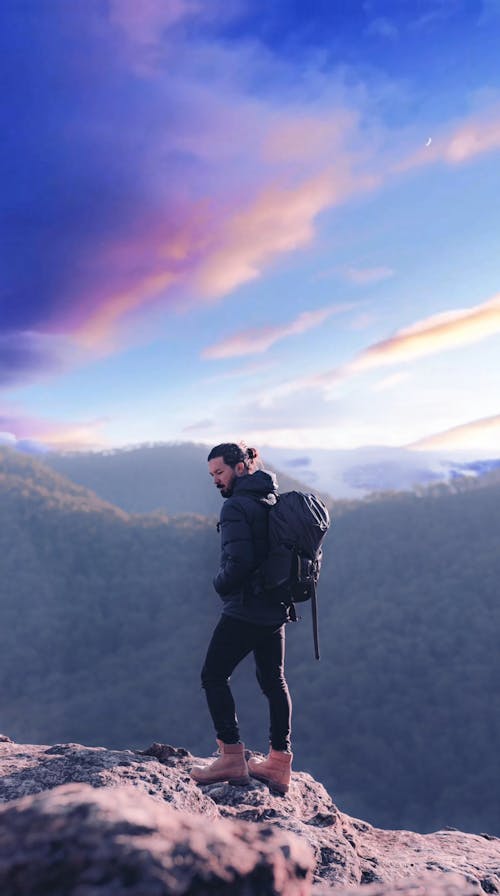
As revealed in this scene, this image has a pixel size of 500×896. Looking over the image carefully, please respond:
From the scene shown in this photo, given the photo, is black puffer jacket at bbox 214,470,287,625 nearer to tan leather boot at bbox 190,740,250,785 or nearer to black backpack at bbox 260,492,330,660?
black backpack at bbox 260,492,330,660

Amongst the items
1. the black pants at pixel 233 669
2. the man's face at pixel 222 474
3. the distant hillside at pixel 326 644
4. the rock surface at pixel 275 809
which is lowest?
the distant hillside at pixel 326 644

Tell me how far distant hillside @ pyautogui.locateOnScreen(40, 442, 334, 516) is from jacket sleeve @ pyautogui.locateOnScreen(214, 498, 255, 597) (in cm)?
9265

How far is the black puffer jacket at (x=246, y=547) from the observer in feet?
15.2

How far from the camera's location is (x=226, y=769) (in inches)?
192

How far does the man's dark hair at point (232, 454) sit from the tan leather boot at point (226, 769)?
2037 mm

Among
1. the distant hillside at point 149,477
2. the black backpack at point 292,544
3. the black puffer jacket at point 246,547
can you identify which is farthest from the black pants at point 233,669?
the distant hillside at point 149,477

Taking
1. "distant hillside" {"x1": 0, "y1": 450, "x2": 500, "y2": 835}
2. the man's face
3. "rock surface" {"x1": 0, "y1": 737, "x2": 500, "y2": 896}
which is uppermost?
the man's face

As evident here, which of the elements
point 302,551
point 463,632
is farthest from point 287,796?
Answer: point 463,632

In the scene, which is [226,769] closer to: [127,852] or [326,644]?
[127,852]

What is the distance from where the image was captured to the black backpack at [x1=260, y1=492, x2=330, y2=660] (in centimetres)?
473

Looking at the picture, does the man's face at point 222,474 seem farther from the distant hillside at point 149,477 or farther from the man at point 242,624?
the distant hillside at point 149,477

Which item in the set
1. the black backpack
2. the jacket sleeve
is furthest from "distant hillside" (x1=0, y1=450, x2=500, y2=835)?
the jacket sleeve

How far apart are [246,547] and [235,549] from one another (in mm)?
76

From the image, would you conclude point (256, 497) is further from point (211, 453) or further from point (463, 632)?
point (463, 632)
